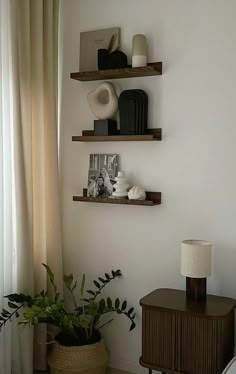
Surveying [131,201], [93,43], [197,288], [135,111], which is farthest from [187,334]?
[93,43]

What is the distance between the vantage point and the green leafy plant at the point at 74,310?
2654 mm

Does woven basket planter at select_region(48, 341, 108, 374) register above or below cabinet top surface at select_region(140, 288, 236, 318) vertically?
below

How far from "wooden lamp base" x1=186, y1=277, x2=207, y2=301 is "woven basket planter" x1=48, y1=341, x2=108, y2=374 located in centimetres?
72

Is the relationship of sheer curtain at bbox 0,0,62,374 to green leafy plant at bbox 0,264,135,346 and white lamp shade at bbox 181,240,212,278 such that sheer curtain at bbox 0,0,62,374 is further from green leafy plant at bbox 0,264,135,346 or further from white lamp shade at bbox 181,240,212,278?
white lamp shade at bbox 181,240,212,278

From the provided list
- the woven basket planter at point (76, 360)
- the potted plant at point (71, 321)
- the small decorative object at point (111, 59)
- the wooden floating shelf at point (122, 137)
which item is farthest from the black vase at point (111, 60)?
the woven basket planter at point (76, 360)

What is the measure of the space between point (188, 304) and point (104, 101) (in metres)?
1.42

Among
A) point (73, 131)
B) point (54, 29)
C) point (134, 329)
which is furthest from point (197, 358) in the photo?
point (54, 29)

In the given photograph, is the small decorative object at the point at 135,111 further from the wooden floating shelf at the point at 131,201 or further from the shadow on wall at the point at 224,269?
the shadow on wall at the point at 224,269

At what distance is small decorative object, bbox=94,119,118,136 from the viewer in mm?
2922

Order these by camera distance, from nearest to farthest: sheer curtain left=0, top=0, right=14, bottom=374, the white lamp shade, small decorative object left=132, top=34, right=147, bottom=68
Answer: the white lamp shade, sheer curtain left=0, top=0, right=14, bottom=374, small decorative object left=132, top=34, right=147, bottom=68

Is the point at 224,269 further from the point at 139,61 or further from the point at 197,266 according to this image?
the point at 139,61

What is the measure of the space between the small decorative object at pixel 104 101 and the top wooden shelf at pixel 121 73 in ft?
0.23

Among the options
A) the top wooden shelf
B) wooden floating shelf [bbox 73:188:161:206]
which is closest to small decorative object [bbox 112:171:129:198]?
wooden floating shelf [bbox 73:188:161:206]

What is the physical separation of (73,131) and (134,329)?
143cm
